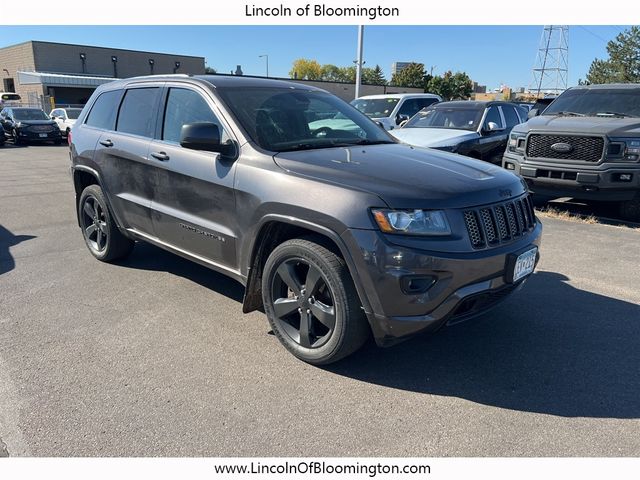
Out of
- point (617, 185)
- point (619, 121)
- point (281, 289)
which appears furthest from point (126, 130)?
point (619, 121)

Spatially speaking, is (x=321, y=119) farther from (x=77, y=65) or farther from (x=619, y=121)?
(x=77, y=65)

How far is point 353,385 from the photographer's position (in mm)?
3113

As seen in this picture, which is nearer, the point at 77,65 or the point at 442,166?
the point at 442,166

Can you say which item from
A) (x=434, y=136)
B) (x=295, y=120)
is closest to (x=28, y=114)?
(x=434, y=136)

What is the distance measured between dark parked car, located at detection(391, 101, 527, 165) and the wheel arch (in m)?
5.82

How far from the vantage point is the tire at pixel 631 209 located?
7.32m

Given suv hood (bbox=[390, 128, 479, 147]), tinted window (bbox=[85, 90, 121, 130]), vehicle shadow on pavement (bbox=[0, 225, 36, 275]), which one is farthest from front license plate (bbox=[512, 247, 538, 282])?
suv hood (bbox=[390, 128, 479, 147])

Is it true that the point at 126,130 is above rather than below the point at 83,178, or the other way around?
above

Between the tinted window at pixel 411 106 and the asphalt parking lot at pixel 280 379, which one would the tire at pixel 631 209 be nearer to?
the asphalt parking lot at pixel 280 379

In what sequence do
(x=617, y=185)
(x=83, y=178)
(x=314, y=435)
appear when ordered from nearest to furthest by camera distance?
(x=314, y=435) → (x=83, y=178) → (x=617, y=185)

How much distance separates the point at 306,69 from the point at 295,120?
4996 inches

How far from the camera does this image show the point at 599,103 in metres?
8.20

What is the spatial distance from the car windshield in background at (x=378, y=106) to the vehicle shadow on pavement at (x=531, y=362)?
32.2 feet

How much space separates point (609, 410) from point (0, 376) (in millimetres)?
3714
